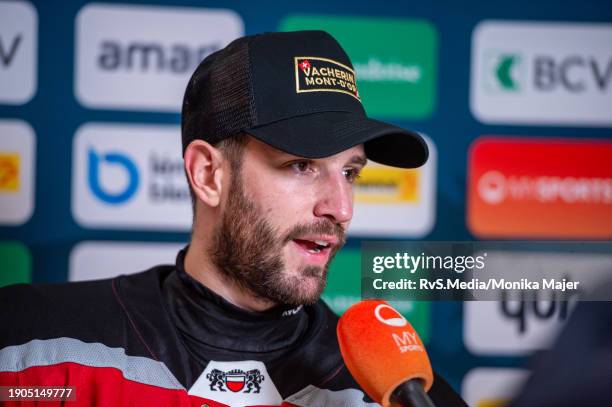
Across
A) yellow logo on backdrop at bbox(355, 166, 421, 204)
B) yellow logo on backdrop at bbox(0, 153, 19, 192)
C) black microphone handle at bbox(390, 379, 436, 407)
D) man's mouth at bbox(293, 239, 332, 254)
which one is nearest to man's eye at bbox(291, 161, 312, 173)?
man's mouth at bbox(293, 239, 332, 254)

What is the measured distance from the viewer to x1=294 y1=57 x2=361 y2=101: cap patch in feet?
3.56

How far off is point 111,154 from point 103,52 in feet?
0.77

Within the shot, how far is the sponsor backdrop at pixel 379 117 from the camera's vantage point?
5.61 ft

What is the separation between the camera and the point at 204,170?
1162 millimetres

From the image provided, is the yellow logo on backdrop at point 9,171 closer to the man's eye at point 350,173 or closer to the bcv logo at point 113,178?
the bcv logo at point 113,178

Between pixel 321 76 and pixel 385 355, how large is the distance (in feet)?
1.55

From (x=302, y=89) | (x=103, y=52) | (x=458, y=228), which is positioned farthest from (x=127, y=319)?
(x=458, y=228)

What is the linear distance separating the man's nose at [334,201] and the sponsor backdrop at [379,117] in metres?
0.71

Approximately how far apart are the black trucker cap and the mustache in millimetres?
102

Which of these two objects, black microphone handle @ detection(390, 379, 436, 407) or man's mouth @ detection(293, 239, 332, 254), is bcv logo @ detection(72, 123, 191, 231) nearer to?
man's mouth @ detection(293, 239, 332, 254)

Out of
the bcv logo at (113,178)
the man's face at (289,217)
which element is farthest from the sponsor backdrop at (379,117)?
the man's face at (289,217)

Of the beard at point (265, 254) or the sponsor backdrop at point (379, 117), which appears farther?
the sponsor backdrop at point (379, 117)

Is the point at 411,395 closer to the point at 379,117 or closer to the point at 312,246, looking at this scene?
the point at 312,246

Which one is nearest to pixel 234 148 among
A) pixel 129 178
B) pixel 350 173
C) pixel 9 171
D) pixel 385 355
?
pixel 350 173
